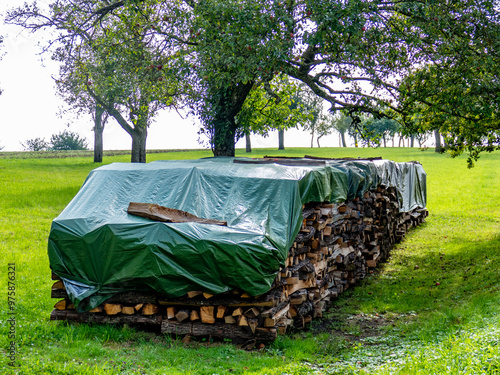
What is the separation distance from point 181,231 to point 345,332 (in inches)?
126

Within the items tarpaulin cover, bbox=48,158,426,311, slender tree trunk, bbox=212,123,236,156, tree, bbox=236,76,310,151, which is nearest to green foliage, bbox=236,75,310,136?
tree, bbox=236,76,310,151

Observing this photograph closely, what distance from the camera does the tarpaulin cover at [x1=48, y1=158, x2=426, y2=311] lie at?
243 inches

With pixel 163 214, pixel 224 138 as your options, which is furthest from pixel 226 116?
pixel 163 214

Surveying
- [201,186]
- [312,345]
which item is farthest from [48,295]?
[312,345]

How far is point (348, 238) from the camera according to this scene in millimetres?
10203

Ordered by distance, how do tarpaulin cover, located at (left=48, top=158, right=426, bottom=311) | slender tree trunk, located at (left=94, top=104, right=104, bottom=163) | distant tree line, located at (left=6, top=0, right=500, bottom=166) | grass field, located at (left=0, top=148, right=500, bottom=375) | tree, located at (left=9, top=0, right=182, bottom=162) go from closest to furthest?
grass field, located at (left=0, top=148, right=500, bottom=375), tarpaulin cover, located at (left=48, top=158, right=426, bottom=311), distant tree line, located at (left=6, top=0, right=500, bottom=166), tree, located at (left=9, top=0, right=182, bottom=162), slender tree trunk, located at (left=94, top=104, right=104, bottom=163)

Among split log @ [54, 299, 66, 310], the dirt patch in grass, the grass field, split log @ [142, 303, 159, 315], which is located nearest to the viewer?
the grass field

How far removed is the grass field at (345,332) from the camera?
5.16m

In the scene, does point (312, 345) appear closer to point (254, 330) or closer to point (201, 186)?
point (254, 330)

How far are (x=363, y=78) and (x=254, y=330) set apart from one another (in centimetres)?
878

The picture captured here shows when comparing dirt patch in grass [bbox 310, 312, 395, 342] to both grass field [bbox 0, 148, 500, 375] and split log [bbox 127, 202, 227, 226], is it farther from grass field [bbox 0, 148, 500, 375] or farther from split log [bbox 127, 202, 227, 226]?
split log [bbox 127, 202, 227, 226]

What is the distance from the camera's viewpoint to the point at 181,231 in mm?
6238

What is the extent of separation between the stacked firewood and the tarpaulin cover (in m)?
0.23

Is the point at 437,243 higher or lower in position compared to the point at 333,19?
lower
